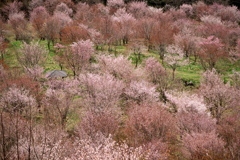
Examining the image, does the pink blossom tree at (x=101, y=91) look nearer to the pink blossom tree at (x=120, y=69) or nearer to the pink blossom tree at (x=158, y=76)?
the pink blossom tree at (x=120, y=69)

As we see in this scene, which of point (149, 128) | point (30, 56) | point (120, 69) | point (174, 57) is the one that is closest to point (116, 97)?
point (120, 69)

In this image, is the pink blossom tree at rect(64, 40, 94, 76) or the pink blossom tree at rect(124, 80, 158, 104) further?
the pink blossom tree at rect(64, 40, 94, 76)

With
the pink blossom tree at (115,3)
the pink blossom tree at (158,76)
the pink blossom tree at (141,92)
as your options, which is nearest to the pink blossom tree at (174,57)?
the pink blossom tree at (158,76)

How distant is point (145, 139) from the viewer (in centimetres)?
2211

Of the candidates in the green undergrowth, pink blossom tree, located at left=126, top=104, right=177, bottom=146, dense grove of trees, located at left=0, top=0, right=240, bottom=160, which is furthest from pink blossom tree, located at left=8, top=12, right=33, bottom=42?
pink blossom tree, located at left=126, top=104, right=177, bottom=146

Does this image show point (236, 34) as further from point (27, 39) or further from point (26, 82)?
point (27, 39)

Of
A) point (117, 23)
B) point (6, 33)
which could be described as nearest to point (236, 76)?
point (117, 23)

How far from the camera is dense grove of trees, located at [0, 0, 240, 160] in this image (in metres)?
18.7

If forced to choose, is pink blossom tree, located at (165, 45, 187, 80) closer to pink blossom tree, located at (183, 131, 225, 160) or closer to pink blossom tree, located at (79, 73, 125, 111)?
pink blossom tree, located at (79, 73, 125, 111)

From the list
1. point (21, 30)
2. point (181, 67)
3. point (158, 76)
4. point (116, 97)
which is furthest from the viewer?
point (21, 30)

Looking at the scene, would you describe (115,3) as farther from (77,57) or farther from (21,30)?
(77,57)

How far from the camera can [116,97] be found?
1240 inches

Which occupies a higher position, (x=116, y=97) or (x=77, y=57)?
(x=77, y=57)

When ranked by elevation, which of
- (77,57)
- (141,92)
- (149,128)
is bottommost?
(141,92)
